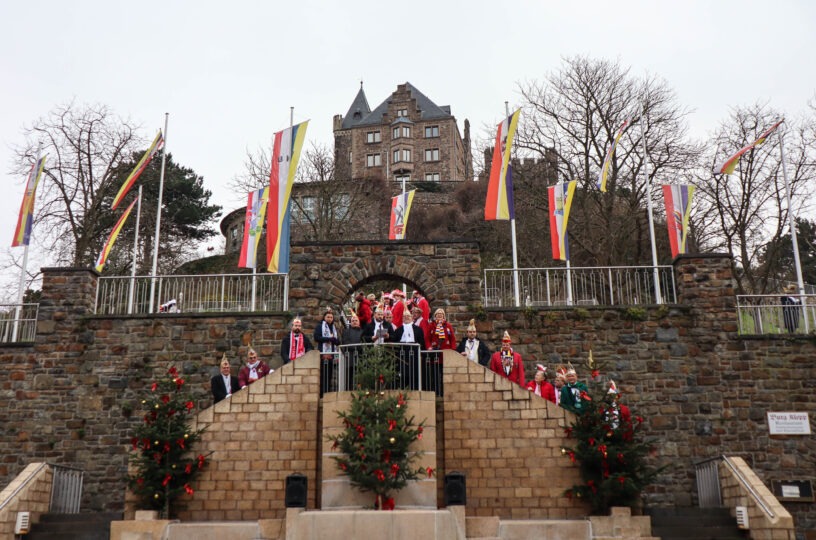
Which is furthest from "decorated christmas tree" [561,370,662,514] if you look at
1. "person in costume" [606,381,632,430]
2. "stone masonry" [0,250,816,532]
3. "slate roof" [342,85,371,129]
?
"slate roof" [342,85,371,129]

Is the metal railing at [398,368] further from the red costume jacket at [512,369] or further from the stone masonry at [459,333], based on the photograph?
the stone masonry at [459,333]

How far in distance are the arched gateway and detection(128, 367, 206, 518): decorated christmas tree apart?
4.30 m

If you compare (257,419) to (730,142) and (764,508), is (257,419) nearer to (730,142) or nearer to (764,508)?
(764,508)

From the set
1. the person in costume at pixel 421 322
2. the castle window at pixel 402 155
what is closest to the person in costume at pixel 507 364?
the person in costume at pixel 421 322

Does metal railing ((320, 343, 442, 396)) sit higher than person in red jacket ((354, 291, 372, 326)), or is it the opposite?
person in red jacket ((354, 291, 372, 326))

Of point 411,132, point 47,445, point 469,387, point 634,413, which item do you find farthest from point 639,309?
point 411,132

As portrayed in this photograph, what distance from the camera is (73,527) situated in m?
11.9

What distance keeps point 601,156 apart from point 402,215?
7517 millimetres

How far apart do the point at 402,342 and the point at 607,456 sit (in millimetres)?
3513

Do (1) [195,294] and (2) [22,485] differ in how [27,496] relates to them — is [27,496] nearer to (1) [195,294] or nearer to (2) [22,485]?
(2) [22,485]

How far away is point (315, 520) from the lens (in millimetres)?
10492

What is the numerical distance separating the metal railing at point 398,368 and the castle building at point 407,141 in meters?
51.5

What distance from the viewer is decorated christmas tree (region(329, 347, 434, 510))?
11.0 m

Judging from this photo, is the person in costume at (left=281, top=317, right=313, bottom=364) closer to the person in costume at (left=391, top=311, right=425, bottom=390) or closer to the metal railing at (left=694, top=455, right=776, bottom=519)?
the person in costume at (left=391, top=311, right=425, bottom=390)
